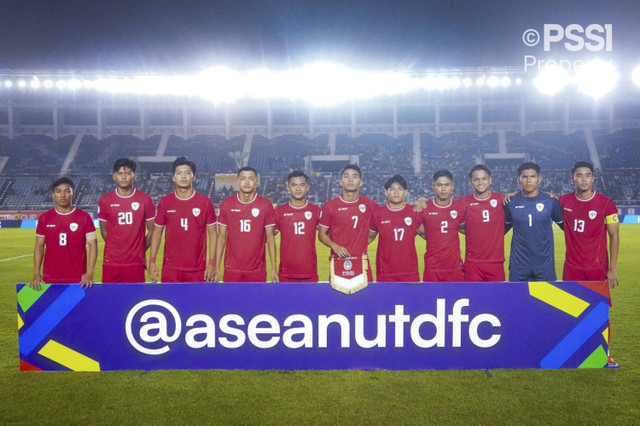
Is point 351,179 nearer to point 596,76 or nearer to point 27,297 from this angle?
point 27,297

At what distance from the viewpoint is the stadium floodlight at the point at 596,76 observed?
34625 millimetres

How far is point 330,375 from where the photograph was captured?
461cm

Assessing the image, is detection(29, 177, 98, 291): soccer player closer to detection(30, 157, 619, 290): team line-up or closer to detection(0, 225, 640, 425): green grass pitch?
detection(30, 157, 619, 290): team line-up

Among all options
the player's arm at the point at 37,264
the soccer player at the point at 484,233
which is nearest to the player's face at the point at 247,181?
the player's arm at the point at 37,264

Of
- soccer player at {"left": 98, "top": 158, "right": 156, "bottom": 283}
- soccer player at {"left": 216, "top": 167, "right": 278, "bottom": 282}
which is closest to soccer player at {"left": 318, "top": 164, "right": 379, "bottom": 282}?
soccer player at {"left": 216, "top": 167, "right": 278, "bottom": 282}

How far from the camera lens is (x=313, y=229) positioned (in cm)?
582

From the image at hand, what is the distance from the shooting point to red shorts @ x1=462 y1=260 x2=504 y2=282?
223 inches

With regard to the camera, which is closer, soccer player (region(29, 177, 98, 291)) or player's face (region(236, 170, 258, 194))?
soccer player (region(29, 177, 98, 291))

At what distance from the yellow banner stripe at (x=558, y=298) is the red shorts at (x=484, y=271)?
1.05 m

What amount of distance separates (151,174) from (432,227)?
125ft

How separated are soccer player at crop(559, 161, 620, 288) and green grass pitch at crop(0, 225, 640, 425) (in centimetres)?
100

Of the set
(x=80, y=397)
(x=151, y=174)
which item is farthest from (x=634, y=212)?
(x=151, y=174)

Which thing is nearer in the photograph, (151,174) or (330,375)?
(330,375)

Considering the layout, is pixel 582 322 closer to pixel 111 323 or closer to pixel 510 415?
pixel 510 415
